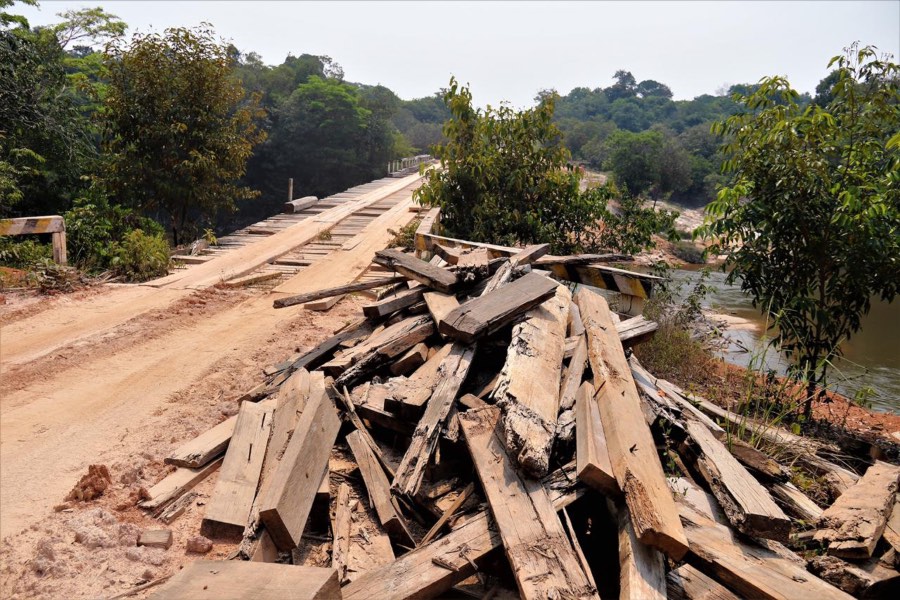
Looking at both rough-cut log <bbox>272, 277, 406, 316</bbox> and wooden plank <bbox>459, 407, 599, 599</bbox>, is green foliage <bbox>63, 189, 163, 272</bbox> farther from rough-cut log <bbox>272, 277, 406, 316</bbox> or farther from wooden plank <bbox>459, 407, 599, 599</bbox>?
wooden plank <bbox>459, 407, 599, 599</bbox>

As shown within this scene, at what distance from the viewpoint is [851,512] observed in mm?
2842

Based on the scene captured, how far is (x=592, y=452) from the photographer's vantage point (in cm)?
253

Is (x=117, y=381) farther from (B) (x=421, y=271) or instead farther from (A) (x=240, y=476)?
(B) (x=421, y=271)

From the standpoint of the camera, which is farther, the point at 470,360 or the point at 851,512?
the point at 470,360

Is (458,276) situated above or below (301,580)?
above

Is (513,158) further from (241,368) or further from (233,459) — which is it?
(233,459)

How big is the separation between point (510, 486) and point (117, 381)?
3.55 meters

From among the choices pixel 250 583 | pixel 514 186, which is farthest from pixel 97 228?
pixel 250 583

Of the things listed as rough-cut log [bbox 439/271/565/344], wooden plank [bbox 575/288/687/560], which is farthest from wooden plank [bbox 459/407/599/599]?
rough-cut log [bbox 439/271/565/344]

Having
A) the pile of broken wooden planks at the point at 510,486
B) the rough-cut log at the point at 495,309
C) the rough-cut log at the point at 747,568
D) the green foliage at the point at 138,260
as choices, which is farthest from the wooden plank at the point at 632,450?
the green foliage at the point at 138,260

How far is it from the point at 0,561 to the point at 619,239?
7367 mm

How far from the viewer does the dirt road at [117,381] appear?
3.20 metres

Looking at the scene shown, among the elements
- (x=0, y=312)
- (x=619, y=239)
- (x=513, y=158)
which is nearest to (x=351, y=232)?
(x=513, y=158)

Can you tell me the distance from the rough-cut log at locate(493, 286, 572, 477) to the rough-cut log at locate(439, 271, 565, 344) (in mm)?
98
